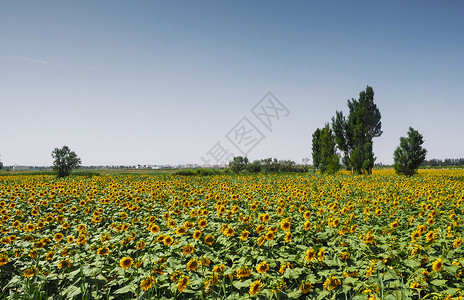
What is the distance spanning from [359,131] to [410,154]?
6651 millimetres

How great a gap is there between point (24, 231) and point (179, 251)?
13.0ft

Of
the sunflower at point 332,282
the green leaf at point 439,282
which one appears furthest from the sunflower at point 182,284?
the green leaf at point 439,282

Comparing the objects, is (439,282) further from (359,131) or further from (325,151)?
(325,151)

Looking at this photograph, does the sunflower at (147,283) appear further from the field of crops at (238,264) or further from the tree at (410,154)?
the tree at (410,154)

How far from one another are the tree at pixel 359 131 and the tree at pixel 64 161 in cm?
3805

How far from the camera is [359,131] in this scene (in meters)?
31.9

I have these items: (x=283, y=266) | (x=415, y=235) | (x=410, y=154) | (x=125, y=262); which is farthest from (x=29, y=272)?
(x=410, y=154)

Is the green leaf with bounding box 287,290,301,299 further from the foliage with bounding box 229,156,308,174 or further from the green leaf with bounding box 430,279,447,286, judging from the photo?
the foliage with bounding box 229,156,308,174

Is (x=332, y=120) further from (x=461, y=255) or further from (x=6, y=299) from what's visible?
(x=6, y=299)

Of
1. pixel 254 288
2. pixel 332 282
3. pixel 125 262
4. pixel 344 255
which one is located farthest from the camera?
pixel 344 255

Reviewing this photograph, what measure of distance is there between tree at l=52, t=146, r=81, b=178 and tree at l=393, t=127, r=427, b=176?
4177 cm

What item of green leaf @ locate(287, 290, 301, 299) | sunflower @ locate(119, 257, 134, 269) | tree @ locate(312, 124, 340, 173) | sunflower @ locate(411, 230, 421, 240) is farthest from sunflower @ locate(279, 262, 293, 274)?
tree @ locate(312, 124, 340, 173)

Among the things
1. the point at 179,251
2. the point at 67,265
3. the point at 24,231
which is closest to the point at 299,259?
the point at 179,251

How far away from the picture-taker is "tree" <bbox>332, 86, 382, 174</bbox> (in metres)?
31.2
